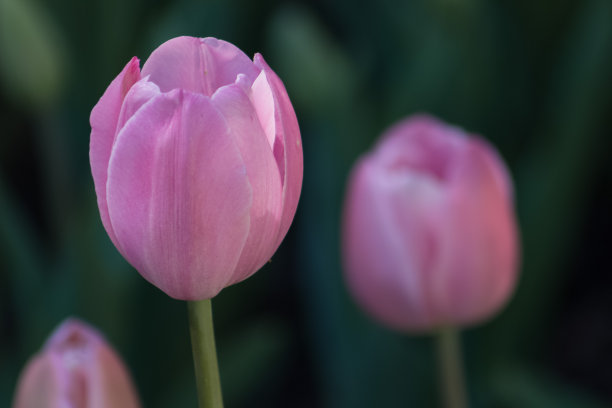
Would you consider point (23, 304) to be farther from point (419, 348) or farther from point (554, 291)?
point (554, 291)

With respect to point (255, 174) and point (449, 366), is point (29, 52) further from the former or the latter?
point (255, 174)

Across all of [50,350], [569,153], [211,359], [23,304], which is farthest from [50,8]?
[211,359]

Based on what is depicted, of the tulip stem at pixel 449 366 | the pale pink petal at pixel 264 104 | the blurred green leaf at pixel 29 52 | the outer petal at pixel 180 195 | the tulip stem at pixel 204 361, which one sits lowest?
the tulip stem at pixel 449 366

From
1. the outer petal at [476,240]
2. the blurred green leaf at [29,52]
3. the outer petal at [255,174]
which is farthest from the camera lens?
the blurred green leaf at [29,52]

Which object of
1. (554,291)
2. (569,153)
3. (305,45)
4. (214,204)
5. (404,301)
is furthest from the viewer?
(554,291)

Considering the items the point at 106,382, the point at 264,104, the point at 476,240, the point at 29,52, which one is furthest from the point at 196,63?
the point at 29,52

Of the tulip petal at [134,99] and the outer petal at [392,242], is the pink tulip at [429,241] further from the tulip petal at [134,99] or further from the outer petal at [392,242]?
the tulip petal at [134,99]

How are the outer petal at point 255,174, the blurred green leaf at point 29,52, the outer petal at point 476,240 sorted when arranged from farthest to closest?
the blurred green leaf at point 29,52 → the outer petal at point 476,240 → the outer petal at point 255,174

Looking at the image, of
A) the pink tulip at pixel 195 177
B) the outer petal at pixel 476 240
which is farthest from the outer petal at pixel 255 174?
the outer petal at pixel 476 240

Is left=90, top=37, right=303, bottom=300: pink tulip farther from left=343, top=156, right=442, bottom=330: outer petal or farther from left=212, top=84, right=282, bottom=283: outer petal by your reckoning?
left=343, top=156, right=442, bottom=330: outer petal
